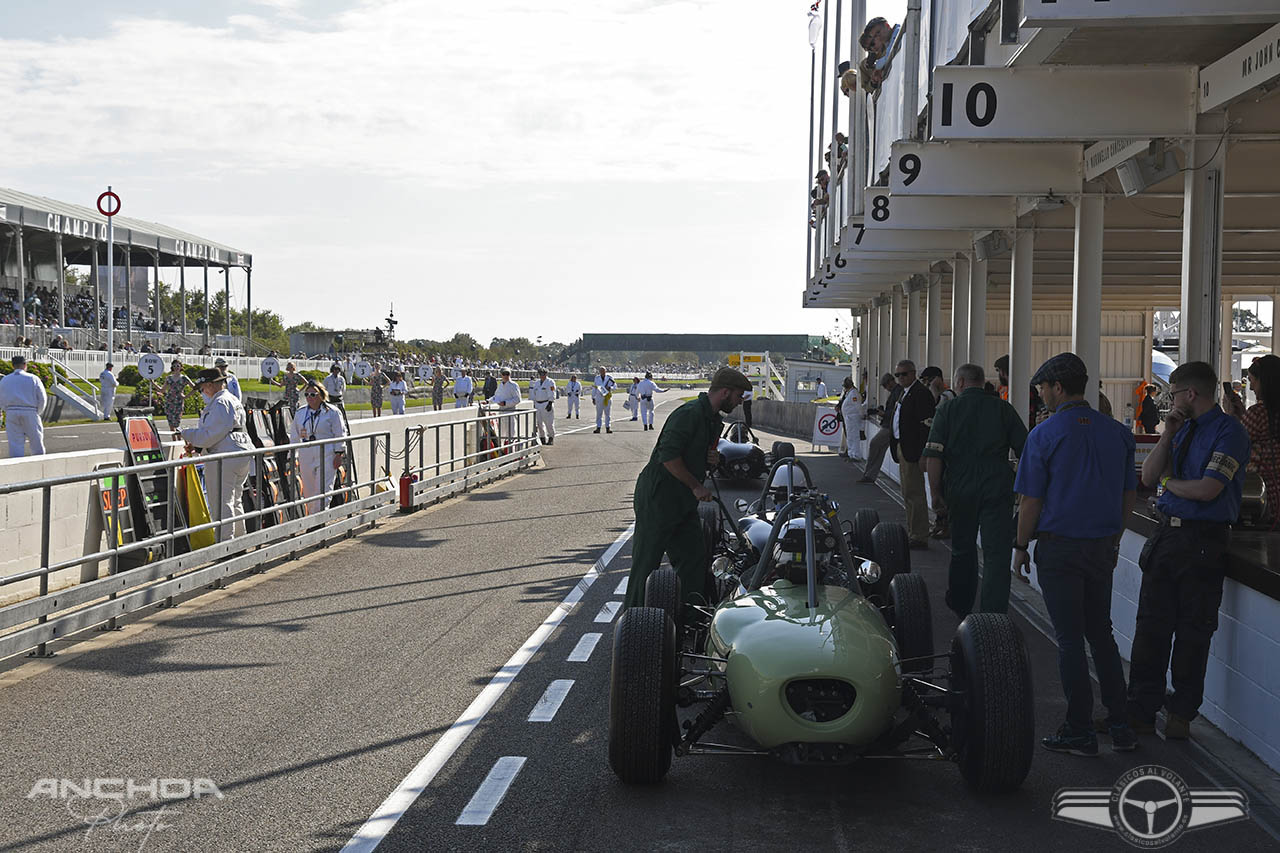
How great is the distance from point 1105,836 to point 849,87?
17.5m

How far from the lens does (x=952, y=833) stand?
538cm

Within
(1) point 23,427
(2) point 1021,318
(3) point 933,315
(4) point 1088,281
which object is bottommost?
(1) point 23,427

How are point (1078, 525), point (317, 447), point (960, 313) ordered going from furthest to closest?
point (960, 313) < point (317, 447) < point (1078, 525)

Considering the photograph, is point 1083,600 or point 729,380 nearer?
point 1083,600

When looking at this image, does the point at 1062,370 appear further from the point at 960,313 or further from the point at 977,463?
the point at 960,313

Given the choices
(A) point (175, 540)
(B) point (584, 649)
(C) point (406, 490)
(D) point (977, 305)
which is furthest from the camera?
(D) point (977, 305)

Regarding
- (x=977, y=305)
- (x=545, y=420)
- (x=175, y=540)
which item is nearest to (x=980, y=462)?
(x=175, y=540)

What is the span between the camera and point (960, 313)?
831 inches

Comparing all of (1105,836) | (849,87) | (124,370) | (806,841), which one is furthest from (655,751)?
(124,370)

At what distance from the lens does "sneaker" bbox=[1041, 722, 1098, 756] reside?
6.56m

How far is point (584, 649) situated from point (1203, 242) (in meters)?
5.84

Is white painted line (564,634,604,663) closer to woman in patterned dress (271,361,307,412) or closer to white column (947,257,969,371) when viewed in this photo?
white column (947,257,969,371)

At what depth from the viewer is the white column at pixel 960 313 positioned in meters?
21.1

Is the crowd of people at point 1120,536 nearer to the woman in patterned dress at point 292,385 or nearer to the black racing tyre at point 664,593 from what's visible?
the black racing tyre at point 664,593
